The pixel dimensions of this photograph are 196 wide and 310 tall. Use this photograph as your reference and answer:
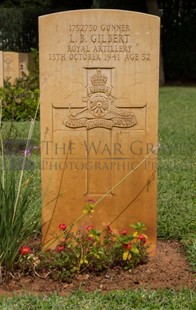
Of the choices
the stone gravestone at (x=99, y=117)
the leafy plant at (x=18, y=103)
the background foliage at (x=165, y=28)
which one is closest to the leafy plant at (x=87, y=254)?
the stone gravestone at (x=99, y=117)

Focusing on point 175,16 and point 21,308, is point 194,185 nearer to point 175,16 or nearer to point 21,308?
point 21,308

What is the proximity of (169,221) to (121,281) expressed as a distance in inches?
41.3

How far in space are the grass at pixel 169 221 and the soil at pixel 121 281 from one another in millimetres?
99

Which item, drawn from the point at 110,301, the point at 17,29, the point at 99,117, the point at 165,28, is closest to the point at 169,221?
the point at 99,117

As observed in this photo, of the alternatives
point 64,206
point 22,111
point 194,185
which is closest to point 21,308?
point 64,206

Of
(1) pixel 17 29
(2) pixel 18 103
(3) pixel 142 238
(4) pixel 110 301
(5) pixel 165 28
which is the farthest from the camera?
(1) pixel 17 29

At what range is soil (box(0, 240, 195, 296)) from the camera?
2900mm

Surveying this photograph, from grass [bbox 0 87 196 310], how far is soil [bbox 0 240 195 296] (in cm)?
10

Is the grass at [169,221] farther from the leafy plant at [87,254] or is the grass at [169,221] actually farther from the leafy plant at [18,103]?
the leafy plant at [18,103]

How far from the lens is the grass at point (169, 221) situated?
268cm

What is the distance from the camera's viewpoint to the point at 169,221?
12.9 ft

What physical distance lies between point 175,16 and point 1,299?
66.5 ft

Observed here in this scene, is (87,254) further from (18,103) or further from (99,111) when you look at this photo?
(18,103)

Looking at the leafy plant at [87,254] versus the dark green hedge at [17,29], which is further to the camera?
the dark green hedge at [17,29]
